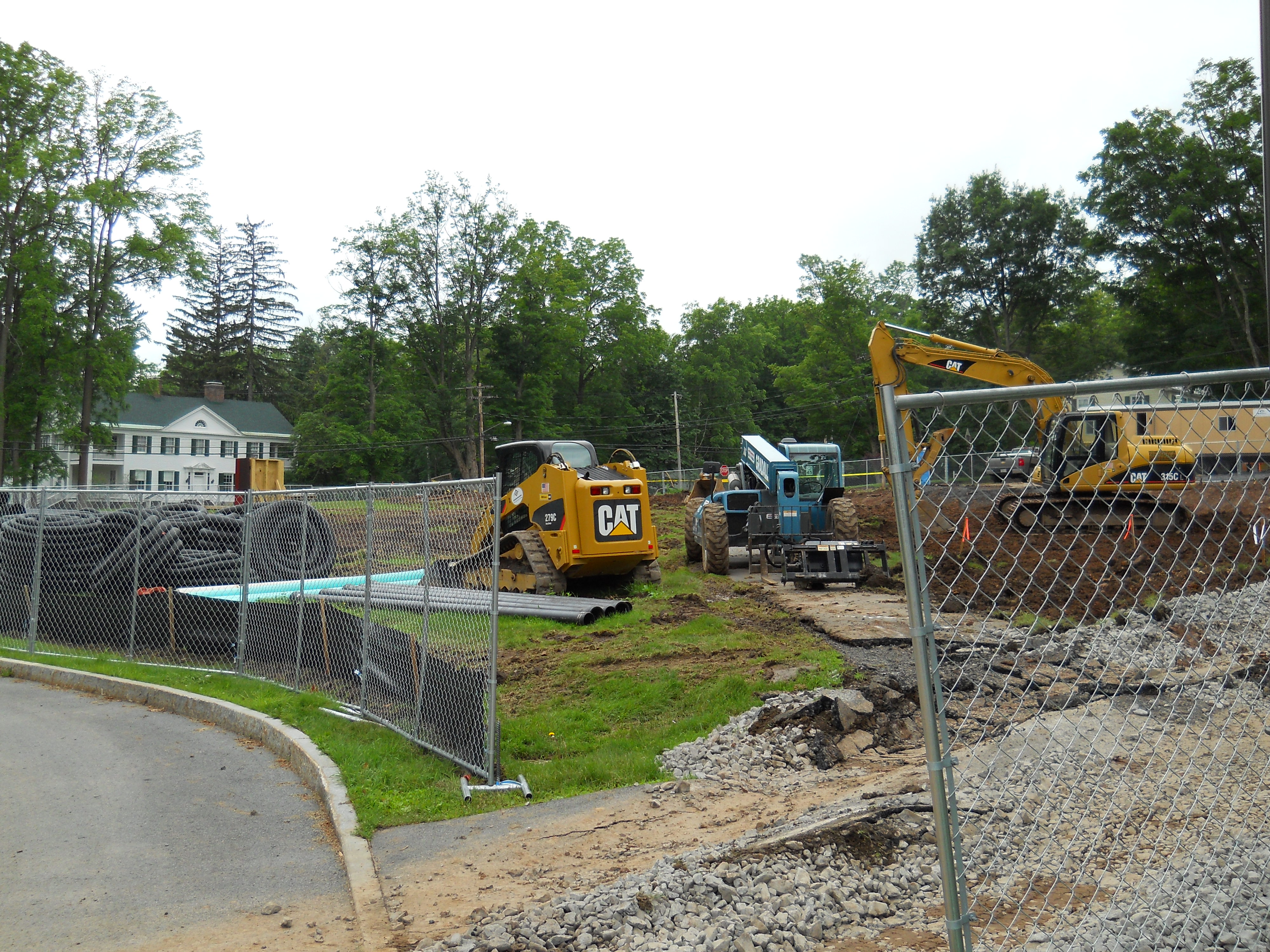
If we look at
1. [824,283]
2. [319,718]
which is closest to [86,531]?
[319,718]

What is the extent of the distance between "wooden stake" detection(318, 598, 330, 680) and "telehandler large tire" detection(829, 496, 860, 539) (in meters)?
11.6

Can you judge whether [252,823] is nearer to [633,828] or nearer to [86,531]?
[633,828]

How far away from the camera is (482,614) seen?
6.25m

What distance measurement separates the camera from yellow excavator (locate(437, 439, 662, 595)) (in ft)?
47.4

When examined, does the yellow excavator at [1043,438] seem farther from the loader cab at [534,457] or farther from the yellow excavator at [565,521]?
the loader cab at [534,457]

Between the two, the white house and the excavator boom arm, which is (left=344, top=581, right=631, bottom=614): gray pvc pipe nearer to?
the excavator boom arm

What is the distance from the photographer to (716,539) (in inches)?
721

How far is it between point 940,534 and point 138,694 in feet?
45.8

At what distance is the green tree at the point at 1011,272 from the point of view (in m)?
50.9

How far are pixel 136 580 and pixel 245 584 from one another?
192 cm

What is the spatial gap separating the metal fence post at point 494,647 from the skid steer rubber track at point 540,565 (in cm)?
836

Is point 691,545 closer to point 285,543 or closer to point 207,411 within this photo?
point 285,543

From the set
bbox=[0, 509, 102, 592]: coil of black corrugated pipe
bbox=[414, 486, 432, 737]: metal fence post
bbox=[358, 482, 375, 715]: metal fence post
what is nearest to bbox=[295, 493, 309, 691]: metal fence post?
bbox=[358, 482, 375, 715]: metal fence post

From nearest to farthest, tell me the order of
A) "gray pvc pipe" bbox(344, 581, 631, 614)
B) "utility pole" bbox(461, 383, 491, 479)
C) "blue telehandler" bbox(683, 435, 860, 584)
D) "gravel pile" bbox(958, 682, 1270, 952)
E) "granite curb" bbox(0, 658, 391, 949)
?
"gravel pile" bbox(958, 682, 1270, 952), "granite curb" bbox(0, 658, 391, 949), "gray pvc pipe" bbox(344, 581, 631, 614), "blue telehandler" bbox(683, 435, 860, 584), "utility pole" bbox(461, 383, 491, 479)
